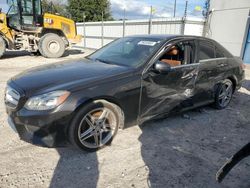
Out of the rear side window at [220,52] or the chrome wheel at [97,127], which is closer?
the chrome wheel at [97,127]

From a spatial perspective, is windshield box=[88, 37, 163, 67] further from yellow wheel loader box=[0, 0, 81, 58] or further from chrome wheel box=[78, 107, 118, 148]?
yellow wheel loader box=[0, 0, 81, 58]

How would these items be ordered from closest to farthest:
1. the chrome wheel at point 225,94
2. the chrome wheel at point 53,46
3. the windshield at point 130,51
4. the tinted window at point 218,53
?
the windshield at point 130,51
the tinted window at point 218,53
the chrome wheel at point 225,94
the chrome wheel at point 53,46

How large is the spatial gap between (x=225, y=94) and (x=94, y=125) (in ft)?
10.5

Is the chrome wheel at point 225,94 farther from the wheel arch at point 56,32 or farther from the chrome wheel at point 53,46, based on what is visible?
the wheel arch at point 56,32

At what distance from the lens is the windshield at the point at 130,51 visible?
11.2 feet

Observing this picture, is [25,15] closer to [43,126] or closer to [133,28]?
[133,28]

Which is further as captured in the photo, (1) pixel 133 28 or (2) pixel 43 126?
(1) pixel 133 28

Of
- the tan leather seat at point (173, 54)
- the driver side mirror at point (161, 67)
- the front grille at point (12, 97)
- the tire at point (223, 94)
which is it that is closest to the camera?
the front grille at point (12, 97)

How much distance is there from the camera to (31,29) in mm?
11344

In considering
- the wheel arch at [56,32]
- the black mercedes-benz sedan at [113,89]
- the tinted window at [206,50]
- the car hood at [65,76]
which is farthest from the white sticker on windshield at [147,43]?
the wheel arch at [56,32]

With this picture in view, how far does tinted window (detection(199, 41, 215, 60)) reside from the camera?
4.08 meters

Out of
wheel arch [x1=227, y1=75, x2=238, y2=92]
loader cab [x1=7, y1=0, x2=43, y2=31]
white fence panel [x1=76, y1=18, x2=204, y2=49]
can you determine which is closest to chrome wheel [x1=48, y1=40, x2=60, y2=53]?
loader cab [x1=7, y1=0, x2=43, y2=31]

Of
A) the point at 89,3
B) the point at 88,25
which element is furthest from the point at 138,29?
the point at 89,3

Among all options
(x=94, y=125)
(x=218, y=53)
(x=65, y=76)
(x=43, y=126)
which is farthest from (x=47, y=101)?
(x=218, y=53)
